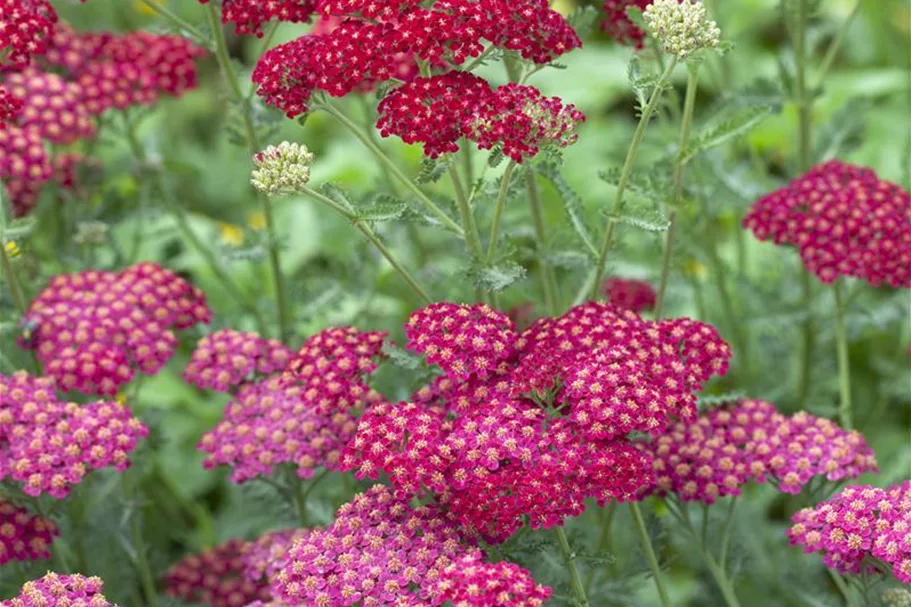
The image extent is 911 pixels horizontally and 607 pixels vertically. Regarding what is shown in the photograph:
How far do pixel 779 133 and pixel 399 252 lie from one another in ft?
7.66

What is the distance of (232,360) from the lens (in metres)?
4.01

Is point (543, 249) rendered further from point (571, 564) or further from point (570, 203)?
point (571, 564)

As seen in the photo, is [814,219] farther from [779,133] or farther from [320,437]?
[779,133]

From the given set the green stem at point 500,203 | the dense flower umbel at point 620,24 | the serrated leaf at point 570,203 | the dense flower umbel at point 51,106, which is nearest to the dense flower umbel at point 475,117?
the green stem at point 500,203

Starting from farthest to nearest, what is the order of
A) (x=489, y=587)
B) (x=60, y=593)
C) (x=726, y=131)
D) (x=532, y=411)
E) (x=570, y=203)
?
1. (x=570, y=203)
2. (x=726, y=131)
3. (x=532, y=411)
4. (x=60, y=593)
5. (x=489, y=587)

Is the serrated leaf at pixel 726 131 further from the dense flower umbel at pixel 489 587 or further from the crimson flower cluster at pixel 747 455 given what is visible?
the dense flower umbel at pixel 489 587

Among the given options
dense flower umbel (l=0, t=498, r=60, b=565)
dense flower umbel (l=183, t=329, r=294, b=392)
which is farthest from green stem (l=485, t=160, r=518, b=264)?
dense flower umbel (l=0, t=498, r=60, b=565)

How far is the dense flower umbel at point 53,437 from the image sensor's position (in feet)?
11.7

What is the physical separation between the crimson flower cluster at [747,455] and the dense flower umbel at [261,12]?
1.52 meters

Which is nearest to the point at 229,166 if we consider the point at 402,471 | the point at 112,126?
the point at 112,126

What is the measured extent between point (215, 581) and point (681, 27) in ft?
7.67

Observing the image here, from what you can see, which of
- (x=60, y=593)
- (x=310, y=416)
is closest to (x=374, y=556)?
(x=310, y=416)

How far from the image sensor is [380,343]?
3789mm

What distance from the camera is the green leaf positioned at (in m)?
3.47
